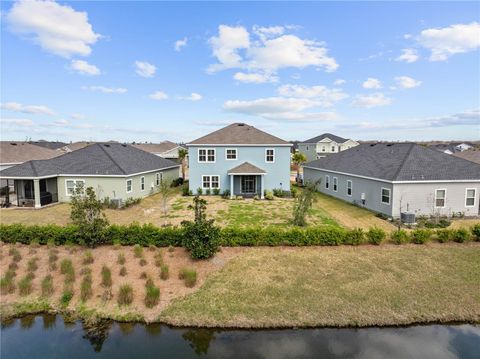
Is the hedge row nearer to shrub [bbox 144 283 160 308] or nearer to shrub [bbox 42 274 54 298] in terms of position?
shrub [bbox 42 274 54 298]

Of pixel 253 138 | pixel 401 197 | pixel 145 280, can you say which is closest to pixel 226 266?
pixel 145 280

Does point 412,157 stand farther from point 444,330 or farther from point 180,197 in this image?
point 180,197

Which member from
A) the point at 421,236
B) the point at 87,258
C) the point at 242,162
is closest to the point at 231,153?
the point at 242,162

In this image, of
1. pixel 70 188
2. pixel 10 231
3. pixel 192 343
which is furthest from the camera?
pixel 70 188

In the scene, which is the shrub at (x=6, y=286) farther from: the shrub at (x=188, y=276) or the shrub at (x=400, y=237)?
the shrub at (x=400, y=237)

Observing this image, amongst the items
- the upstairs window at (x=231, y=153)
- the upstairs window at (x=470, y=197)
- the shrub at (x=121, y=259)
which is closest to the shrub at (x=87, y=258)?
the shrub at (x=121, y=259)

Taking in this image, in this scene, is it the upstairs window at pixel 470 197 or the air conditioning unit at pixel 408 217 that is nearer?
the air conditioning unit at pixel 408 217

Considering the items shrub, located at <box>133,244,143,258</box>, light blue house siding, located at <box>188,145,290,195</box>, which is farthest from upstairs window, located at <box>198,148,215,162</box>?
shrub, located at <box>133,244,143,258</box>
